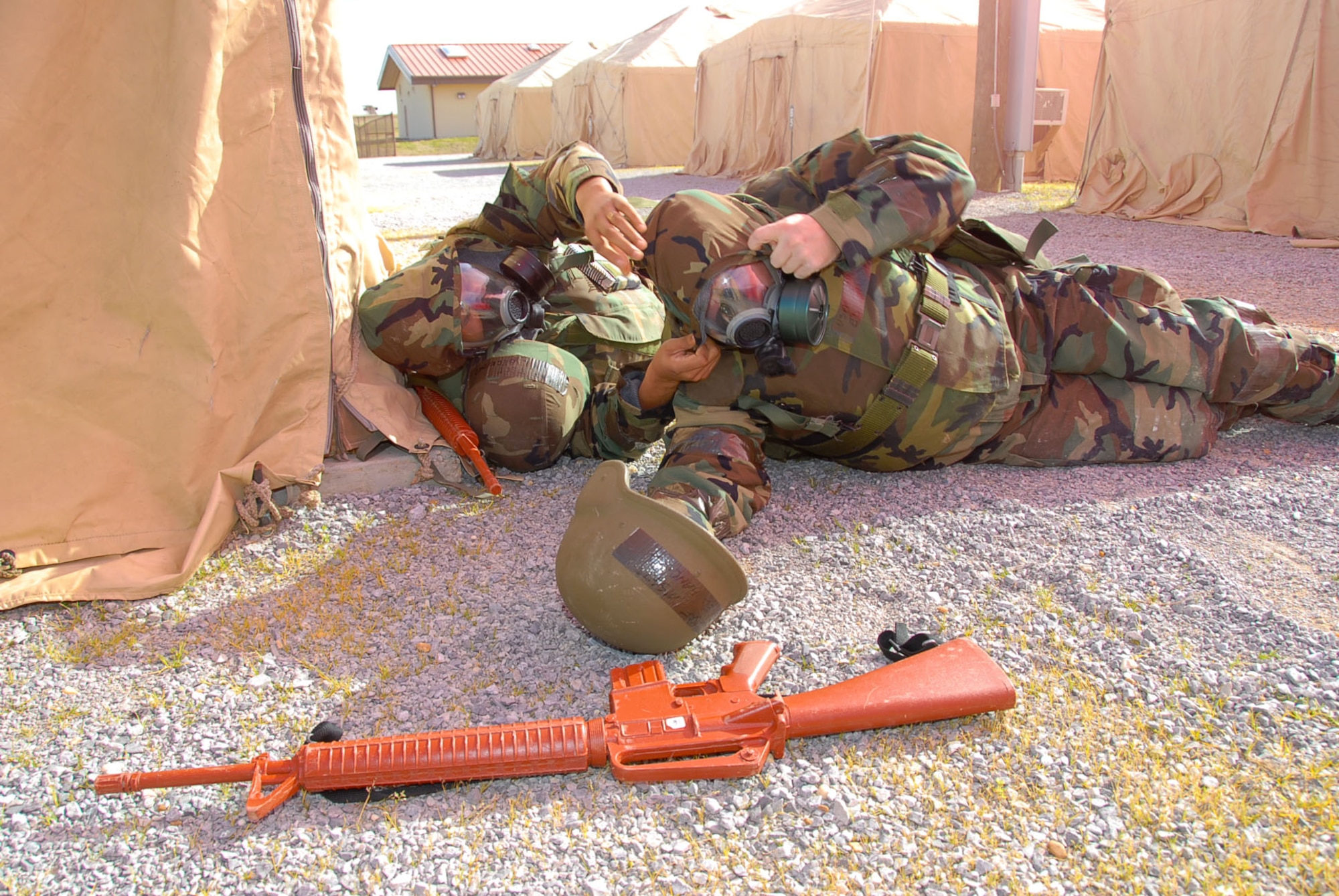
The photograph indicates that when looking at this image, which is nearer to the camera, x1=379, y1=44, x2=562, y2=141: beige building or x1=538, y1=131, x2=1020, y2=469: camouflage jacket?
x1=538, y1=131, x2=1020, y2=469: camouflage jacket

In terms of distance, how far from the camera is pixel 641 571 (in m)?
2.09

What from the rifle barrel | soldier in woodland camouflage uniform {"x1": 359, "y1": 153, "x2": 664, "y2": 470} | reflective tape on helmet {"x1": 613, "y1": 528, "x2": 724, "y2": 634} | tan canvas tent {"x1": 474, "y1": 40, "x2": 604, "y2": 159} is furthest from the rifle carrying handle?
tan canvas tent {"x1": 474, "y1": 40, "x2": 604, "y2": 159}

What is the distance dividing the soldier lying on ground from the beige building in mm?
42682

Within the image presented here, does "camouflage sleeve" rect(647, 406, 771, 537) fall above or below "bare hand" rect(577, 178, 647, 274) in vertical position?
below

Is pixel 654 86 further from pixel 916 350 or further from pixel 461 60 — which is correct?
pixel 461 60

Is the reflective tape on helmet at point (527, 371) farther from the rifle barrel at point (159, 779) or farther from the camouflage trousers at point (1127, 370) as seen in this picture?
the rifle barrel at point (159, 779)

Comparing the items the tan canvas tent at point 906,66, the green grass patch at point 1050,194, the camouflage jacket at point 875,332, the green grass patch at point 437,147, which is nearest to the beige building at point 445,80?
the green grass patch at point 437,147

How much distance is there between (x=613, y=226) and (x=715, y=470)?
863 millimetres

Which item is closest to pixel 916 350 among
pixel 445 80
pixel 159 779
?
pixel 159 779

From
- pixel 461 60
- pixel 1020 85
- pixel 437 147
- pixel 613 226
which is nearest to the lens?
pixel 613 226

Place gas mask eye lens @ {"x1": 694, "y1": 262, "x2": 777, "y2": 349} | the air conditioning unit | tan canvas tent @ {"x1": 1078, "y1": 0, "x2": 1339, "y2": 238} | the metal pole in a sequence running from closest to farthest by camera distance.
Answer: gas mask eye lens @ {"x1": 694, "y1": 262, "x2": 777, "y2": 349}
tan canvas tent @ {"x1": 1078, "y1": 0, "x2": 1339, "y2": 238}
the metal pole
the air conditioning unit

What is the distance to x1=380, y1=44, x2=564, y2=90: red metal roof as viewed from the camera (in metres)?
42.5

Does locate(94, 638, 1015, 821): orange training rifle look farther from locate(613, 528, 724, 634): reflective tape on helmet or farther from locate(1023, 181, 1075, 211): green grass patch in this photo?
locate(1023, 181, 1075, 211): green grass patch

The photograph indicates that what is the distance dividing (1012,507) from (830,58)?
12748 millimetres
